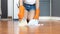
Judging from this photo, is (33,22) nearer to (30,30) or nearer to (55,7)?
(30,30)

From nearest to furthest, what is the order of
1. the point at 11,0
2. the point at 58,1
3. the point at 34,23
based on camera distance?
the point at 34,23, the point at 58,1, the point at 11,0

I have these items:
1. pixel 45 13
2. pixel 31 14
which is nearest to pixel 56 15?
pixel 45 13

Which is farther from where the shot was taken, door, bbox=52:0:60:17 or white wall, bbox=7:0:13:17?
white wall, bbox=7:0:13:17

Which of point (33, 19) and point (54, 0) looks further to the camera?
point (54, 0)

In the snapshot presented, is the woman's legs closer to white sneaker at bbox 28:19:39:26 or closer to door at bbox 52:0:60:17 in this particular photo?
white sneaker at bbox 28:19:39:26

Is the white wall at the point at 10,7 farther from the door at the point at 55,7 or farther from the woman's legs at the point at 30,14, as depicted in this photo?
the woman's legs at the point at 30,14

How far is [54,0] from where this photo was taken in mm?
3275

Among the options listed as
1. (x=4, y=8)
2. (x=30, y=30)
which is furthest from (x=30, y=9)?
(x=4, y=8)

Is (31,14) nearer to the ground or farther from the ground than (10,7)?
nearer to the ground

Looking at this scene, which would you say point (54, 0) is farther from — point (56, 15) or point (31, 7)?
point (31, 7)

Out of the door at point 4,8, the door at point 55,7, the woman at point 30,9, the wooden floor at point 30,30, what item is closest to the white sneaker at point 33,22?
the woman at point 30,9

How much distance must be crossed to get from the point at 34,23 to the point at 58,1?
1425 millimetres

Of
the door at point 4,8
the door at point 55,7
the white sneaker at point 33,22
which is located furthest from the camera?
the door at point 4,8

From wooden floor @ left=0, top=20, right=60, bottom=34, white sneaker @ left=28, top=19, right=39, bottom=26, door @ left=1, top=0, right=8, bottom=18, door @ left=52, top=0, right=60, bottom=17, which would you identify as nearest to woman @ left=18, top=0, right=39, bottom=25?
white sneaker @ left=28, top=19, right=39, bottom=26
